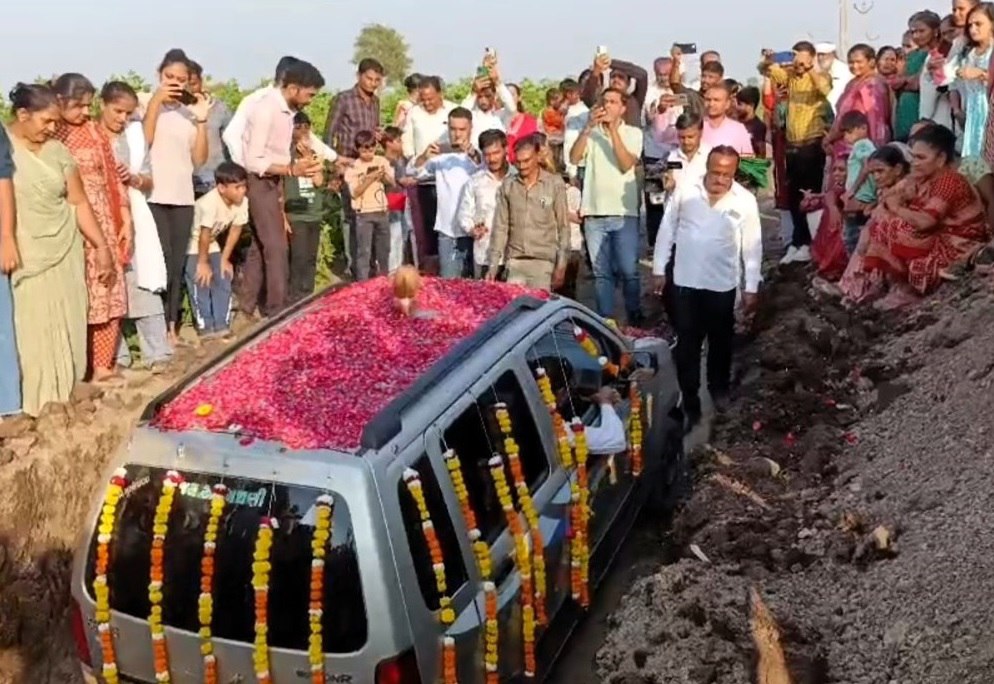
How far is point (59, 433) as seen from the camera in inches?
274

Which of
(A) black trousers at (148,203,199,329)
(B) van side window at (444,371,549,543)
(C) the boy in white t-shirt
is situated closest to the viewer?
(B) van side window at (444,371,549,543)

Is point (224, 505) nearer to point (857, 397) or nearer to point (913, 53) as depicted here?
point (857, 397)

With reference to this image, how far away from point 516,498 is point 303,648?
1.24 meters

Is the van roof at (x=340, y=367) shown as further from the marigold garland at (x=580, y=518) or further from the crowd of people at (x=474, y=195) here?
the crowd of people at (x=474, y=195)

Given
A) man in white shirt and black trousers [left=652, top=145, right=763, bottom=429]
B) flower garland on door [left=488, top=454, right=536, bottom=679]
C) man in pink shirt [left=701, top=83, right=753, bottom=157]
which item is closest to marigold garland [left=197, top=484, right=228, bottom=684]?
flower garland on door [left=488, top=454, right=536, bottom=679]

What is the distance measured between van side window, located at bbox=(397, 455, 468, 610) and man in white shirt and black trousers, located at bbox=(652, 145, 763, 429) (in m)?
3.94

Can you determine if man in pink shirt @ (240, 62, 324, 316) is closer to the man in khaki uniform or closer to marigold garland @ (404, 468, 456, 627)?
the man in khaki uniform

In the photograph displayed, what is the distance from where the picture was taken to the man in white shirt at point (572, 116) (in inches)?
469

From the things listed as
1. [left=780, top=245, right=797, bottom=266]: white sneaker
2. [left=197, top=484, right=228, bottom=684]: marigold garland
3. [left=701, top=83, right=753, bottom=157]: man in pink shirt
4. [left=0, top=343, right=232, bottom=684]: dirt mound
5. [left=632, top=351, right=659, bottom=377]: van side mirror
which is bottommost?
[left=0, top=343, right=232, bottom=684]: dirt mound

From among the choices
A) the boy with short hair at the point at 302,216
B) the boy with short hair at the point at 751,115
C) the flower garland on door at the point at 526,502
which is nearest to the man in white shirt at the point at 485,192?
the boy with short hair at the point at 302,216

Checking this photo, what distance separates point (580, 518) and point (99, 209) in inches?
173

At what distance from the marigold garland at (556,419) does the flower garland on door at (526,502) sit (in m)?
0.38

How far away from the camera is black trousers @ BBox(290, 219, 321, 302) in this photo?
1050 cm

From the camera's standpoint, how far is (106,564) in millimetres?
4219
